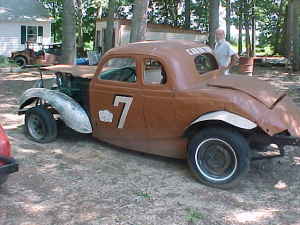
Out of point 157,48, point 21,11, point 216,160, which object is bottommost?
point 216,160

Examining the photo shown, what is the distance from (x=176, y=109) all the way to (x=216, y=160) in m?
Answer: 0.80

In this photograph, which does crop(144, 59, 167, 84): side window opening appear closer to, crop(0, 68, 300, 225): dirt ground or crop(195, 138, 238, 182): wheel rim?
crop(195, 138, 238, 182): wheel rim

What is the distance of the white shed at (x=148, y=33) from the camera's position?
2428 cm

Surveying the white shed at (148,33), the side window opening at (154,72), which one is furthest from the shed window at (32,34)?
the side window opening at (154,72)

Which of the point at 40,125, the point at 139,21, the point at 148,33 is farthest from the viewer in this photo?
the point at 148,33

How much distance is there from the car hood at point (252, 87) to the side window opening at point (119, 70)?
106cm

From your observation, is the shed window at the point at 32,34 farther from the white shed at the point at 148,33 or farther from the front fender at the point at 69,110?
the front fender at the point at 69,110

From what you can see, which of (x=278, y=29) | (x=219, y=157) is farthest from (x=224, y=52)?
(x=278, y=29)

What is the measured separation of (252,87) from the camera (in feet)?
18.1

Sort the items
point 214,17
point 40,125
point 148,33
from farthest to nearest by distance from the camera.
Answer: point 148,33, point 214,17, point 40,125

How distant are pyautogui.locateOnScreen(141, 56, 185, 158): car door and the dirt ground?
34 centimetres

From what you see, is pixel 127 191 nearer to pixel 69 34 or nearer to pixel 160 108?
pixel 160 108

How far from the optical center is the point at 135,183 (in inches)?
207

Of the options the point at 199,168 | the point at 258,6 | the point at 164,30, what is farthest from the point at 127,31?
the point at 199,168
